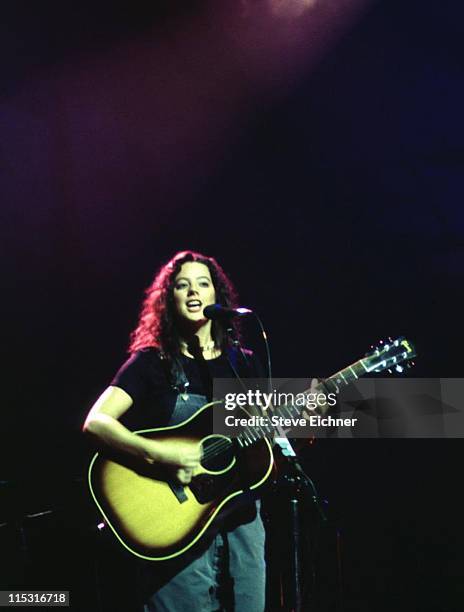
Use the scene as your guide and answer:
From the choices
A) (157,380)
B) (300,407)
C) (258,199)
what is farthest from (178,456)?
(258,199)

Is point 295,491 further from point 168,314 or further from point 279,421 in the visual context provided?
point 168,314

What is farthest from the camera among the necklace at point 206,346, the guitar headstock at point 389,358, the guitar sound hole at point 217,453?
the necklace at point 206,346

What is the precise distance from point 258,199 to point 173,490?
7.10 feet

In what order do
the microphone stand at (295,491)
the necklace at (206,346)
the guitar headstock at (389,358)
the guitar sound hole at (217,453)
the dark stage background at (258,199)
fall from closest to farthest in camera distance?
the microphone stand at (295,491) < the guitar sound hole at (217,453) < the guitar headstock at (389,358) < the necklace at (206,346) < the dark stage background at (258,199)

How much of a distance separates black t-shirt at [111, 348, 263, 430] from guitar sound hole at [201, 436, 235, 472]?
0.66ft

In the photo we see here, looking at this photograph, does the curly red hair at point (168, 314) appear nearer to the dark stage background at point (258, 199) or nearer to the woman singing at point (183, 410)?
the woman singing at point (183, 410)

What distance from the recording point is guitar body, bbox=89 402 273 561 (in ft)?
7.25

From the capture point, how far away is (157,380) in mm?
2436

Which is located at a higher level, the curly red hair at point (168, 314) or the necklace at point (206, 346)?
the curly red hair at point (168, 314)

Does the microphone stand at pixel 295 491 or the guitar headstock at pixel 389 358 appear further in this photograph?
the guitar headstock at pixel 389 358

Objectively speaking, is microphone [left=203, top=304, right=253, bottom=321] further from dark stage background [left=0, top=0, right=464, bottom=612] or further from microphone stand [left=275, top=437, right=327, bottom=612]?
dark stage background [left=0, top=0, right=464, bottom=612]

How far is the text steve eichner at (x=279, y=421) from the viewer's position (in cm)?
238

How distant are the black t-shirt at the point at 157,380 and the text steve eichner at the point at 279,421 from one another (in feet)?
0.57

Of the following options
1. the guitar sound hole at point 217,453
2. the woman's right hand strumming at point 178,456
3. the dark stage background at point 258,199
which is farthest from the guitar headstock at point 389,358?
the dark stage background at point 258,199
